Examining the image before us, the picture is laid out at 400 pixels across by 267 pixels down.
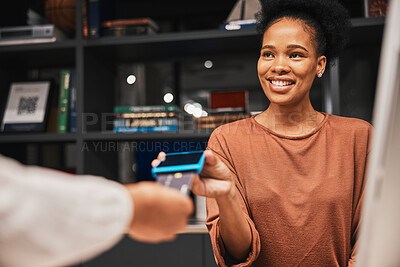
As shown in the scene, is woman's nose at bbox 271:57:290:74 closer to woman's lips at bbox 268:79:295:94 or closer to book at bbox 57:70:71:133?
woman's lips at bbox 268:79:295:94

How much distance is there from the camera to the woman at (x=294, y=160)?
1.18m

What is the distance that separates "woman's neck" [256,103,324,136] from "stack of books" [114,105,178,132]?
666 mm

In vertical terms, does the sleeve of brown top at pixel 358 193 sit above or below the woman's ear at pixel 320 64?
below

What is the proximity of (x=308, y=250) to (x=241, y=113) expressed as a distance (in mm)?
889

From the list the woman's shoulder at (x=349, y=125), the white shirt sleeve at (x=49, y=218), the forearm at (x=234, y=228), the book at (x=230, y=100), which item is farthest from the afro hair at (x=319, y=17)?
the white shirt sleeve at (x=49, y=218)

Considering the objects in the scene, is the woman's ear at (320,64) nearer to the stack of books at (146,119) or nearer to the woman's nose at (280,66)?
the woman's nose at (280,66)

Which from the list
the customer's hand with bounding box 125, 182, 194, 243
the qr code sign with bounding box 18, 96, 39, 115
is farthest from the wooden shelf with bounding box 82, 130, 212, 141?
the customer's hand with bounding box 125, 182, 194, 243

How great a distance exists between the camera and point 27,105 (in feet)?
6.77

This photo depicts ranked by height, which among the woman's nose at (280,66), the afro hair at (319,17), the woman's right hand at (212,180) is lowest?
the woman's right hand at (212,180)

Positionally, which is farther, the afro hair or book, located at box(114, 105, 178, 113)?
book, located at box(114, 105, 178, 113)

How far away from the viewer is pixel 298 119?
1.35m

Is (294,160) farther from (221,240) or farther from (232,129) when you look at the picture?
(221,240)

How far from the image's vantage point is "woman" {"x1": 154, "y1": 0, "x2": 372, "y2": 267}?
1.18 m

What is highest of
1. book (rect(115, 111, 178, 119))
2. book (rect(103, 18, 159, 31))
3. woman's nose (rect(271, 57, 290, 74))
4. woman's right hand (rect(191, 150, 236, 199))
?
book (rect(103, 18, 159, 31))
